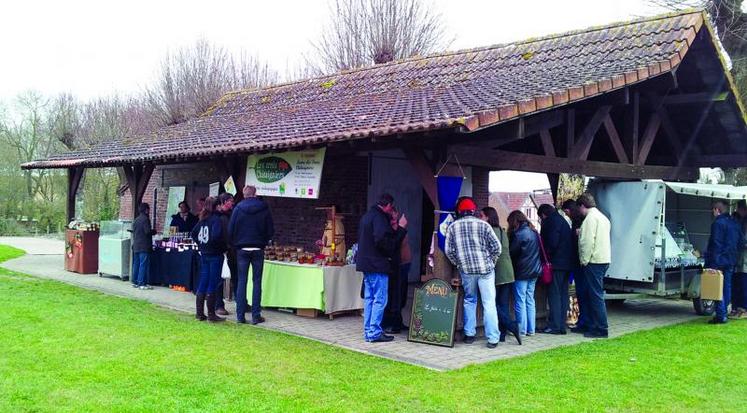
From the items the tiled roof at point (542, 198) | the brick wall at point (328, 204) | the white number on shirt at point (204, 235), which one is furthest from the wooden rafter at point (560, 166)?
the white number on shirt at point (204, 235)

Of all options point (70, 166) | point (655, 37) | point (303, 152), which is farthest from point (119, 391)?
point (70, 166)

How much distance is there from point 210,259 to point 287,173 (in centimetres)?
170

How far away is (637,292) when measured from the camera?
9.63 metres

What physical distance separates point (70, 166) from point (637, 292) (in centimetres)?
1115

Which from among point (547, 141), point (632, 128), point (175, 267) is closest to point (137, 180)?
point (175, 267)

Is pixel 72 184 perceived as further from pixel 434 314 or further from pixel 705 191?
pixel 705 191

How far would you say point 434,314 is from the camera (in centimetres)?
740

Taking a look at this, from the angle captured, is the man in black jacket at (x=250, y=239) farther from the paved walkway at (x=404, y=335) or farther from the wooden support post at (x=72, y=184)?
the wooden support post at (x=72, y=184)

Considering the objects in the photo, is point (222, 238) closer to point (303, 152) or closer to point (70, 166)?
point (303, 152)

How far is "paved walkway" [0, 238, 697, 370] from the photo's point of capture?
6.85 meters

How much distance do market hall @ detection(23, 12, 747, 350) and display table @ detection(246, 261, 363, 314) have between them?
0.12ft

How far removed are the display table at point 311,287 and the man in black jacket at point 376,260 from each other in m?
1.46

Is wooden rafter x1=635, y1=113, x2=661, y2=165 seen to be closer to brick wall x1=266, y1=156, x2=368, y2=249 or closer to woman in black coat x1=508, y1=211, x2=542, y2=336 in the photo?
woman in black coat x1=508, y1=211, x2=542, y2=336

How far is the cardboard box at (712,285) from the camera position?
8.86 meters
